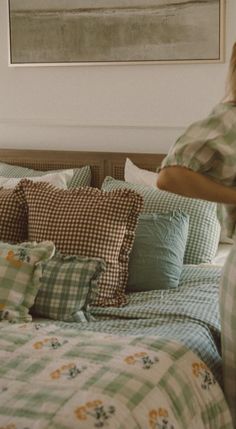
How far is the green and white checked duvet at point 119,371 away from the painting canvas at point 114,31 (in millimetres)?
1311

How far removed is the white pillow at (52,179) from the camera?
130 inches

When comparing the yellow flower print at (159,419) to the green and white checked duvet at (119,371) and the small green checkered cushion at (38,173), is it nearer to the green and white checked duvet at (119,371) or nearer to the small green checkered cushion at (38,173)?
the green and white checked duvet at (119,371)

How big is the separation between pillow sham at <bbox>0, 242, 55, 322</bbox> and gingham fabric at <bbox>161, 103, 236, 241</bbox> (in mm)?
686

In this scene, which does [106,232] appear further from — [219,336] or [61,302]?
[219,336]

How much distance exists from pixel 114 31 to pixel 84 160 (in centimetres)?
63

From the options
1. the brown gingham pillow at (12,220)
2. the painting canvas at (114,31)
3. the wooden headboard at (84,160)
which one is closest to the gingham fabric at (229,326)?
the brown gingham pillow at (12,220)

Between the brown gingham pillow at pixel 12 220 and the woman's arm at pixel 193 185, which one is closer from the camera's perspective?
the woman's arm at pixel 193 185

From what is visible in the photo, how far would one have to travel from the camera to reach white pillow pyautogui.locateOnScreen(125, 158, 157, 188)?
128 inches

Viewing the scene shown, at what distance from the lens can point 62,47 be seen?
358 cm

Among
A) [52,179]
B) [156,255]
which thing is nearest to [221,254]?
[156,255]

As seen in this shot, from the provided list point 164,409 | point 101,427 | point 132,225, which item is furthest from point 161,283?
point 101,427

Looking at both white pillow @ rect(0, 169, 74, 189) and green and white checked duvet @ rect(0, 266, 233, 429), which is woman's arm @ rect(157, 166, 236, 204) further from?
white pillow @ rect(0, 169, 74, 189)

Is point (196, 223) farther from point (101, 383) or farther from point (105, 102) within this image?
point (101, 383)

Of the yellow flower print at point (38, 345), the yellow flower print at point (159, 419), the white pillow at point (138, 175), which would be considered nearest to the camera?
the yellow flower print at point (159, 419)
